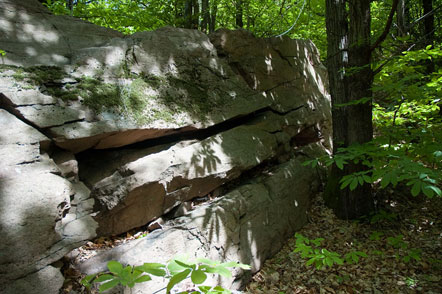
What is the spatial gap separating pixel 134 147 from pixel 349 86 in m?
3.76

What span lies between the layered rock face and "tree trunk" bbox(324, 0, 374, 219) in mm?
849

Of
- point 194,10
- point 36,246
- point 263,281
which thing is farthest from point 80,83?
point 194,10

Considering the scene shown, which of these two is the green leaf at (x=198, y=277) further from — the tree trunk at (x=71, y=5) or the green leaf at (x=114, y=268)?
the tree trunk at (x=71, y=5)

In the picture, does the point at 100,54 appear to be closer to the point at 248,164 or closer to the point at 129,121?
the point at 129,121

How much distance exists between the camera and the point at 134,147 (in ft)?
13.9

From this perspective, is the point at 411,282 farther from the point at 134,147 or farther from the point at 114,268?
the point at 114,268

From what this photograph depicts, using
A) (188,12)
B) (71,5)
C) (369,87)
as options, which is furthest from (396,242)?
(71,5)

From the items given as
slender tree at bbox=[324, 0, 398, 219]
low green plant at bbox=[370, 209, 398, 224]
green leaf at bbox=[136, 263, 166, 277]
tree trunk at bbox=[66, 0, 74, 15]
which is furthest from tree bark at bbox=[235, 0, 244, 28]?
green leaf at bbox=[136, 263, 166, 277]

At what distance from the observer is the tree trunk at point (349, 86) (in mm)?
4793

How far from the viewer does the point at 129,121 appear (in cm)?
389

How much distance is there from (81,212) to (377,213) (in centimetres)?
498

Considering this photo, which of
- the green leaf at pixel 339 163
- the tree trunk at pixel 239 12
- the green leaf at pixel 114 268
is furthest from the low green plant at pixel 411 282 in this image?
the tree trunk at pixel 239 12

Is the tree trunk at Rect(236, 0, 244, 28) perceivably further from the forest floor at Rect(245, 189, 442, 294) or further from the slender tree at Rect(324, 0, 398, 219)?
the forest floor at Rect(245, 189, 442, 294)

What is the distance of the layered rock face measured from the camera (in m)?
2.88
